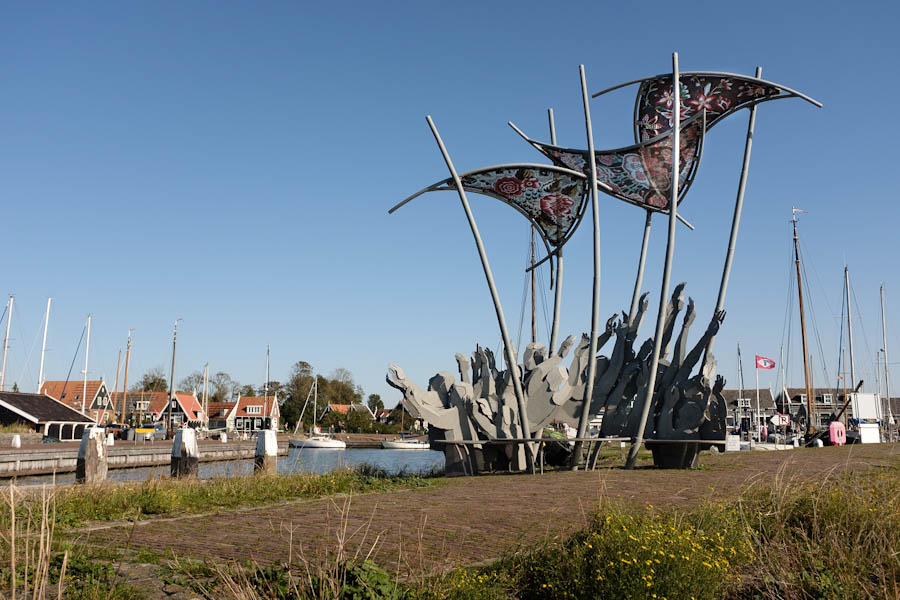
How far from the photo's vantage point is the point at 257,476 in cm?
1277

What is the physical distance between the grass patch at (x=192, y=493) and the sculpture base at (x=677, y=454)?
6912 mm

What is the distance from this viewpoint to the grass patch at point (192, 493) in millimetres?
9125

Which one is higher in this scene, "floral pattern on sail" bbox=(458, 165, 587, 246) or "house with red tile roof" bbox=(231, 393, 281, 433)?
"floral pattern on sail" bbox=(458, 165, 587, 246)

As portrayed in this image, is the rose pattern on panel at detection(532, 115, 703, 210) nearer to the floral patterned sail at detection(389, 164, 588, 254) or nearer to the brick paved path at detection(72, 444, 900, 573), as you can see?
the floral patterned sail at detection(389, 164, 588, 254)

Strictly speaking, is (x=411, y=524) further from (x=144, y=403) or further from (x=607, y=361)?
(x=144, y=403)

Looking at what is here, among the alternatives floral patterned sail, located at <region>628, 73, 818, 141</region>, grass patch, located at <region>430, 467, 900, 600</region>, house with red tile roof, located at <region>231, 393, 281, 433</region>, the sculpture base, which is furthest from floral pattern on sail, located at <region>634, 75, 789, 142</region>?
house with red tile roof, located at <region>231, 393, 281, 433</region>

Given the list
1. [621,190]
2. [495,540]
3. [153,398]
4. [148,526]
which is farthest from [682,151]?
[153,398]

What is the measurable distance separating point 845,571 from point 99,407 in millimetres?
76637

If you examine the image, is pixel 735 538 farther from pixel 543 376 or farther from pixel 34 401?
pixel 34 401

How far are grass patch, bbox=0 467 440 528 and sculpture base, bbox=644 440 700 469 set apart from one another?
6.91 meters

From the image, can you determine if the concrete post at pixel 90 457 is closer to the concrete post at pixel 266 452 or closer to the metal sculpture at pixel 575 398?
the concrete post at pixel 266 452

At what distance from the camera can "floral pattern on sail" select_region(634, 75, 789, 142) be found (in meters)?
18.3

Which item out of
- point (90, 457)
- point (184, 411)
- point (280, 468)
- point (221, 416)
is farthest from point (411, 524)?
point (221, 416)

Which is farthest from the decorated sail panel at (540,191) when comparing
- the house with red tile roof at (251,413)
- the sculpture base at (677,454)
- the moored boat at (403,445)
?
the house with red tile roof at (251,413)
